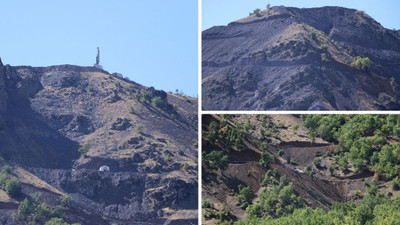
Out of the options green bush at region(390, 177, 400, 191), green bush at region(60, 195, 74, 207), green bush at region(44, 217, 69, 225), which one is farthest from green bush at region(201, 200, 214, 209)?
green bush at region(60, 195, 74, 207)

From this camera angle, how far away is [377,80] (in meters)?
47.8

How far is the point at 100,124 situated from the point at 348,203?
56.8 m

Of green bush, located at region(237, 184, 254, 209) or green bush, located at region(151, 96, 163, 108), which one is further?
green bush, located at region(151, 96, 163, 108)

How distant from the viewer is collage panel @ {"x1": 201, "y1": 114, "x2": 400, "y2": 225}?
24.1 metres

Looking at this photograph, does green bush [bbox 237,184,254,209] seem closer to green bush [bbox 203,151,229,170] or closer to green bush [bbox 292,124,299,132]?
green bush [bbox 203,151,229,170]

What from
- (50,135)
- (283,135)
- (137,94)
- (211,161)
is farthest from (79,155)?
(211,161)

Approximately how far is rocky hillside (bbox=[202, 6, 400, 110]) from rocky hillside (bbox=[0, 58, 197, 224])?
18.5 metres

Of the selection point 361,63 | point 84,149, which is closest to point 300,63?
point 361,63

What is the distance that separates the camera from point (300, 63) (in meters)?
49.5

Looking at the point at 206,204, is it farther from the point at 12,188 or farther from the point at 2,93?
the point at 2,93

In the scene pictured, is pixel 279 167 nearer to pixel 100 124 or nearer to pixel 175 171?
pixel 175 171

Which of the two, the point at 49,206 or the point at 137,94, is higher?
the point at 137,94

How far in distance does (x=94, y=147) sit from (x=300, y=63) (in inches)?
1318

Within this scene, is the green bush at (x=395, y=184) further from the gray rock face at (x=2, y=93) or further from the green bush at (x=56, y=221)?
the gray rock face at (x=2, y=93)
